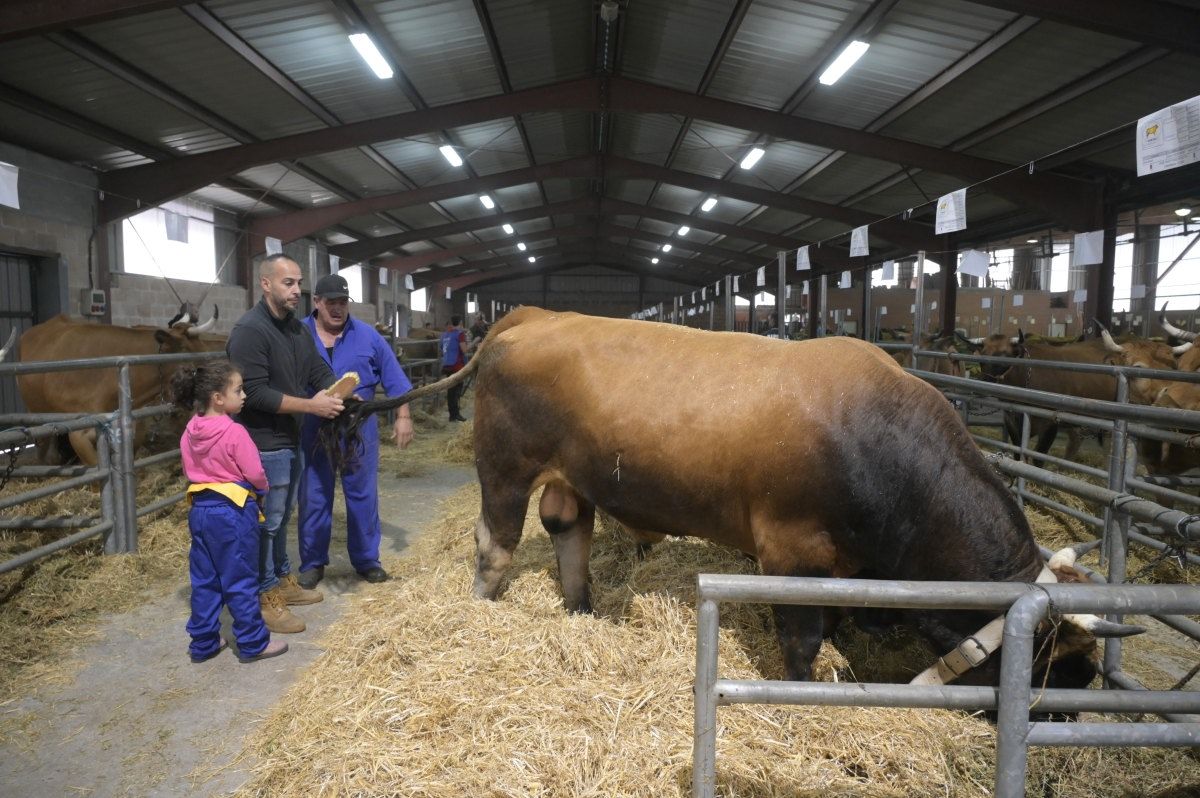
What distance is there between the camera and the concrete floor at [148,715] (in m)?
2.63

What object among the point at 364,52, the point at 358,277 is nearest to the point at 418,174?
the point at 364,52

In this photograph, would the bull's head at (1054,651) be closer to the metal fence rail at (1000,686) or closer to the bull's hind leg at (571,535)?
the metal fence rail at (1000,686)

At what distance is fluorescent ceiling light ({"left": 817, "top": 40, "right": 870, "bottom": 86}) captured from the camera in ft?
28.0

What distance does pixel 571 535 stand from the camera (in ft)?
12.4

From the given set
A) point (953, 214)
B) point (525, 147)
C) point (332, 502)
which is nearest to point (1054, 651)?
point (332, 502)

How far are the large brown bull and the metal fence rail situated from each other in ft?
22.1

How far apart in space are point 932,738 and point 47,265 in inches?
501

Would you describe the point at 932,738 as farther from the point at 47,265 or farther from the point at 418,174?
the point at 418,174

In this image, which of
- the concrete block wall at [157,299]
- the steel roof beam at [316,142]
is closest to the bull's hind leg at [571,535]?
the steel roof beam at [316,142]

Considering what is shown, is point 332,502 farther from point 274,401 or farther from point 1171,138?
point 1171,138

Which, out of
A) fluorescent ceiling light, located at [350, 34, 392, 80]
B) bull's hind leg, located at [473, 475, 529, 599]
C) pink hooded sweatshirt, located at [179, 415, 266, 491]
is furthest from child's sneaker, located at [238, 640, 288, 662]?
fluorescent ceiling light, located at [350, 34, 392, 80]

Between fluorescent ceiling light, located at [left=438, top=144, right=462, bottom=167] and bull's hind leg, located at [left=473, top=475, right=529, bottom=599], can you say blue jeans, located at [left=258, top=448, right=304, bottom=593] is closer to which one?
bull's hind leg, located at [left=473, top=475, right=529, bottom=599]

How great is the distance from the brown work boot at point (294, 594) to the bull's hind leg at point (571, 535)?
1707 millimetres

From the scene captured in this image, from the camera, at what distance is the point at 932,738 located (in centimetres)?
236
